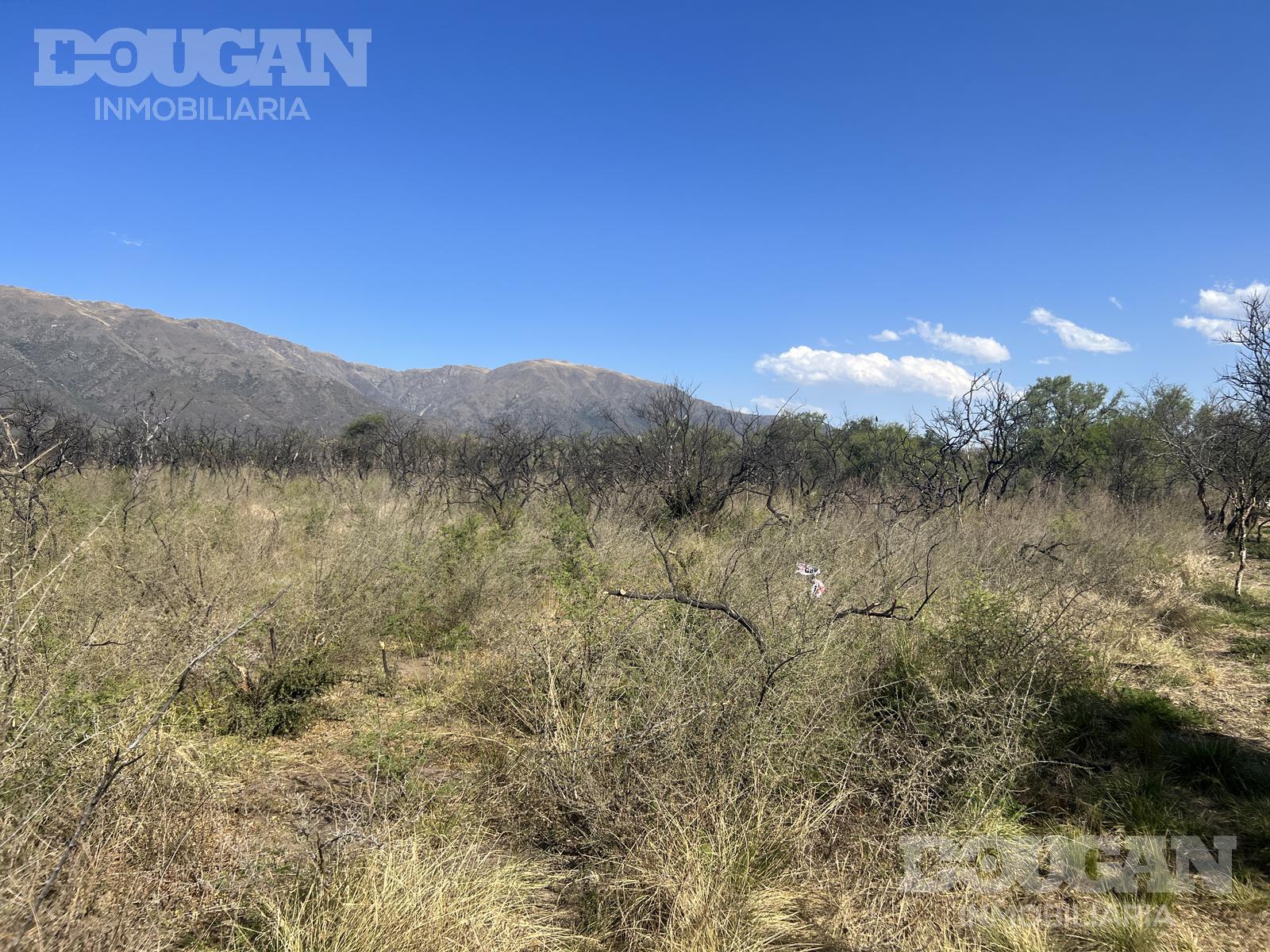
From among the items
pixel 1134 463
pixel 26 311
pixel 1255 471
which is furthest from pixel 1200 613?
pixel 26 311

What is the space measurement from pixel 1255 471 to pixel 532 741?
14150 millimetres

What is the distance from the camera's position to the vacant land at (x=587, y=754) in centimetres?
232

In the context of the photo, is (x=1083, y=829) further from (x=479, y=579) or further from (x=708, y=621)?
(x=479, y=579)

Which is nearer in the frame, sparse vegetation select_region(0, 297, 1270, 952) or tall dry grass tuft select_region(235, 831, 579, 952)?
tall dry grass tuft select_region(235, 831, 579, 952)

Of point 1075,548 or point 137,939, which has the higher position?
point 1075,548

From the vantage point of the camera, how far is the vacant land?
2324 millimetres

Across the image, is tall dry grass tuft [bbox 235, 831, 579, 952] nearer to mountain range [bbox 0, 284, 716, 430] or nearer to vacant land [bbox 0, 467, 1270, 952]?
vacant land [bbox 0, 467, 1270, 952]

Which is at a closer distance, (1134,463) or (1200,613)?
(1200,613)

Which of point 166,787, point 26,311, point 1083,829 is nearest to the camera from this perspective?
point 166,787

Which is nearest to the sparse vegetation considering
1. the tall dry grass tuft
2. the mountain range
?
the tall dry grass tuft

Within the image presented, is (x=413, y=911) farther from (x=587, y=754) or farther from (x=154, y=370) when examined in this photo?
(x=154, y=370)

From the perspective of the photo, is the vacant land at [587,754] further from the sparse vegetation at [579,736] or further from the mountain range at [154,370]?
the mountain range at [154,370]

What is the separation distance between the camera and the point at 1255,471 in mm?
11117

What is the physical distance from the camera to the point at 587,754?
3020 millimetres
